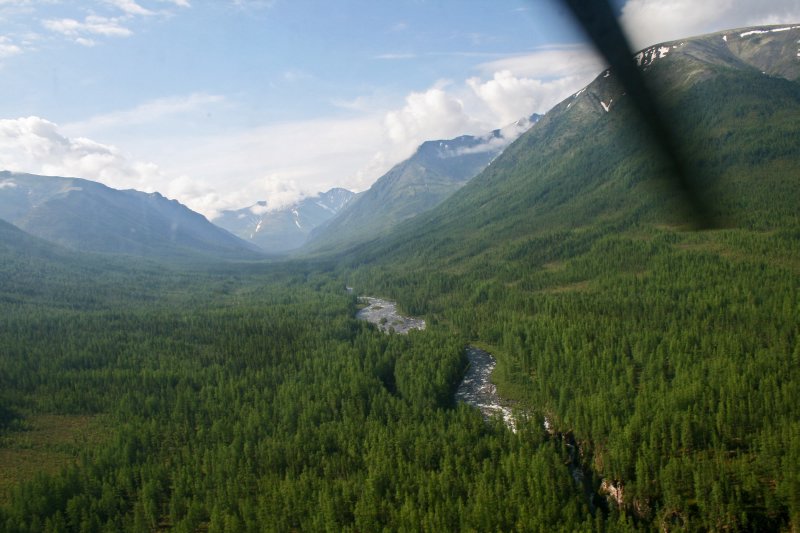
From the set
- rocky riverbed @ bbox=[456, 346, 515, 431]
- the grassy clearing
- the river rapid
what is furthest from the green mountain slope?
the grassy clearing

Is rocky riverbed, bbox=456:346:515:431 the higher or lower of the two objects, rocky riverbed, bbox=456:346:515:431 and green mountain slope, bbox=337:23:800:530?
the lower

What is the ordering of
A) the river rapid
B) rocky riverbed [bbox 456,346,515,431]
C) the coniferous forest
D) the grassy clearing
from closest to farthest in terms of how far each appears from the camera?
the coniferous forest → the grassy clearing → rocky riverbed [bbox 456,346,515,431] → the river rapid

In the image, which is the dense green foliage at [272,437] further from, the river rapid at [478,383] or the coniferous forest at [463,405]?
the river rapid at [478,383]

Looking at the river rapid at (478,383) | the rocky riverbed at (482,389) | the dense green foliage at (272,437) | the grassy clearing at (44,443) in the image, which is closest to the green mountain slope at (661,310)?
the rocky riverbed at (482,389)

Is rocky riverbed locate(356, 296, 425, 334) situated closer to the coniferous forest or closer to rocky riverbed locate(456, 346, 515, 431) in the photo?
the coniferous forest

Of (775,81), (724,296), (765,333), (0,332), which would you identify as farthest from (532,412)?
(775,81)

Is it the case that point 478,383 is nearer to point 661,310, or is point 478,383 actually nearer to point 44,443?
point 661,310

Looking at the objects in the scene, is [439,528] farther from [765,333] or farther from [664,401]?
[765,333]

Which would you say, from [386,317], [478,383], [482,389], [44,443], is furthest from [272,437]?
[386,317]

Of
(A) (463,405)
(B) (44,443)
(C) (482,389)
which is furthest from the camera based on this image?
(C) (482,389)

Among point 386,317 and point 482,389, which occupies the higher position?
point 386,317

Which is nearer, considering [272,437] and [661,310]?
[272,437]
